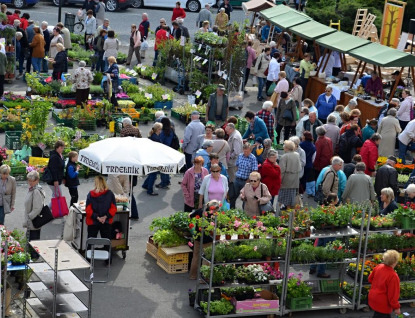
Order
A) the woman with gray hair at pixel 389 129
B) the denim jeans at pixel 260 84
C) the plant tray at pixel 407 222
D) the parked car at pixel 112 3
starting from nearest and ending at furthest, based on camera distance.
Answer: the plant tray at pixel 407 222 < the woman with gray hair at pixel 389 129 < the denim jeans at pixel 260 84 < the parked car at pixel 112 3

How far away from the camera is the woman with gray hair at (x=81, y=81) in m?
22.0

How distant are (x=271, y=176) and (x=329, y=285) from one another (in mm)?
2722

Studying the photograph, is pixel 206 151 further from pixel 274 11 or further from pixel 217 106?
pixel 274 11

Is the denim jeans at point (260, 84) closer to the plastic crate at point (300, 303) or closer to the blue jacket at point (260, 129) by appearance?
the blue jacket at point (260, 129)

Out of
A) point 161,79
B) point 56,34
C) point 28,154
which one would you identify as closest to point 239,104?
point 161,79

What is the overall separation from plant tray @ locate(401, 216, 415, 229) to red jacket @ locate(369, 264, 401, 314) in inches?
76.6

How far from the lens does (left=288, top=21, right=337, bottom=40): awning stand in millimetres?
26281

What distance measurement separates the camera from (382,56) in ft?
75.1

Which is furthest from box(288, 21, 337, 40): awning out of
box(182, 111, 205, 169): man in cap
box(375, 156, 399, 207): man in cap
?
box(375, 156, 399, 207): man in cap

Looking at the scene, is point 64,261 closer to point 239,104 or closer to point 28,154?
point 28,154

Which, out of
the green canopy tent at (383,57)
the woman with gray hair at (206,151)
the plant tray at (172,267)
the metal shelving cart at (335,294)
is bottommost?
the plant tray at (172,267)

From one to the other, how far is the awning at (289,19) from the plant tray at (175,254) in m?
15.5

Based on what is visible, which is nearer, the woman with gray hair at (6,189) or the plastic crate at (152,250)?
the woman with gray hair at (6,189)

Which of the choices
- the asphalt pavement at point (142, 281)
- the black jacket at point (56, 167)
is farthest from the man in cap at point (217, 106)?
Result: the black jacket at point (56, 167)
